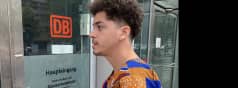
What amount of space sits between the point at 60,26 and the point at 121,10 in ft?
3.83

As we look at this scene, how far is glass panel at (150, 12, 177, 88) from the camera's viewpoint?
3523 millimetres

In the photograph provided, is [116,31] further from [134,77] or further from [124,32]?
[134,77]

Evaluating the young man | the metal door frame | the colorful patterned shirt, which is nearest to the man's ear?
the young man

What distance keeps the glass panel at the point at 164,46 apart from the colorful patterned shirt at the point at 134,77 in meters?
2.42

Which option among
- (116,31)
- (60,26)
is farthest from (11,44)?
(116,31)

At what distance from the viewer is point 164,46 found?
378 cm

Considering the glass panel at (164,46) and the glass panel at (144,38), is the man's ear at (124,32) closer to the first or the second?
the glass panel at (144,38)

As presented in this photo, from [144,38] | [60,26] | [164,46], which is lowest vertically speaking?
[164,46]

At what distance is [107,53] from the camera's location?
3.47 feet

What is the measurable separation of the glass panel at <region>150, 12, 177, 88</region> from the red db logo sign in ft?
4.77
